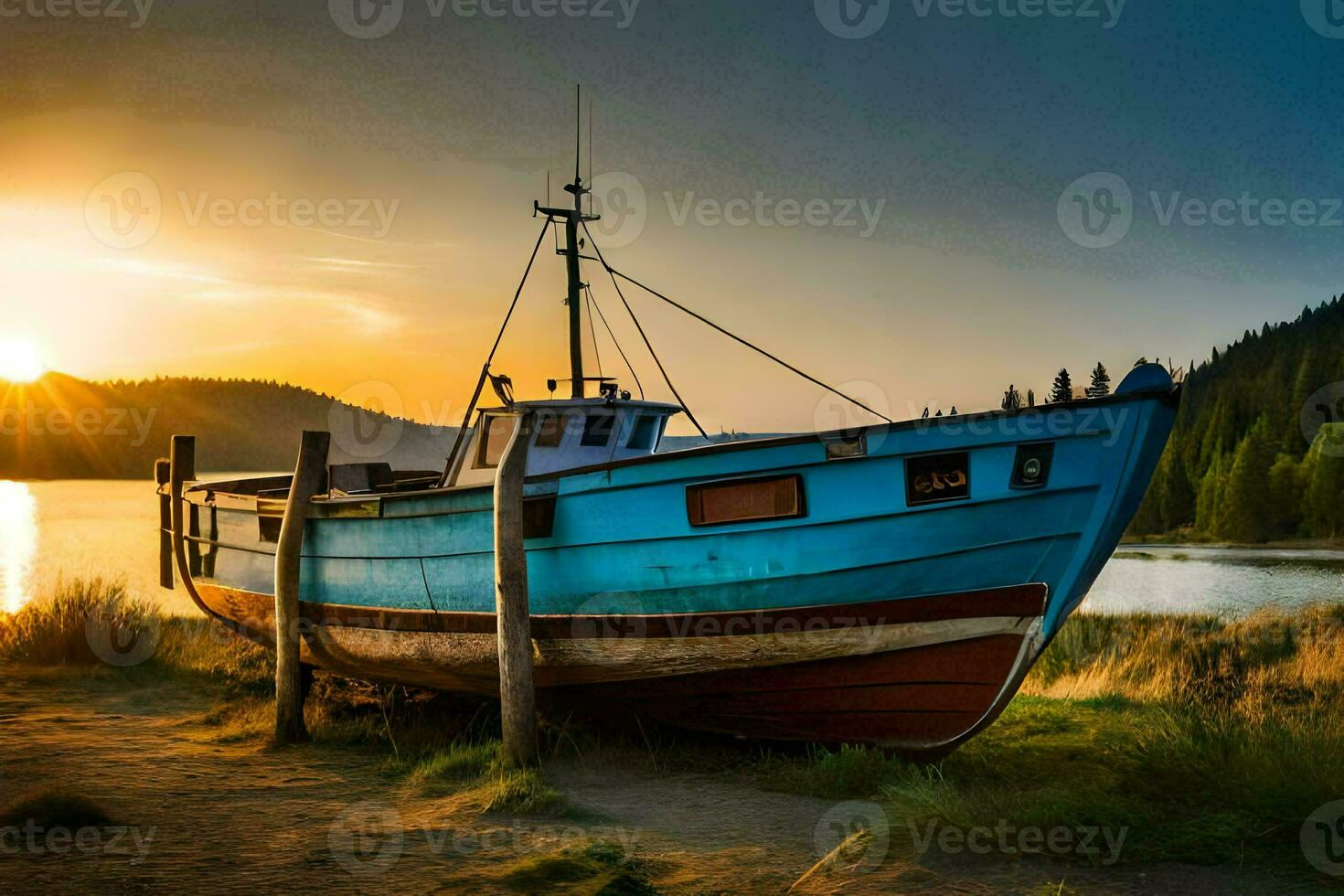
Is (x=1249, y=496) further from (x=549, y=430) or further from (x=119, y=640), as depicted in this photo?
(x=119, y=640)

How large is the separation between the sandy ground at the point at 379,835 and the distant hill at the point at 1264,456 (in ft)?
286

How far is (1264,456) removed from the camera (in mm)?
83312

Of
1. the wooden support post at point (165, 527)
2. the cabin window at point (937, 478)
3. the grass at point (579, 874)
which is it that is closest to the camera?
the grass at point (579, 874)

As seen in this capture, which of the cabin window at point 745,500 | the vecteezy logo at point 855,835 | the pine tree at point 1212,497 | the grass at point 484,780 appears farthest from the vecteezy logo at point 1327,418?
the grass at point 484,780

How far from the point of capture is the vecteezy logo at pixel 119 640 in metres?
13.5

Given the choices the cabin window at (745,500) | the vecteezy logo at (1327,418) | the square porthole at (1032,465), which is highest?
the vecteezy logo at (1327,418)

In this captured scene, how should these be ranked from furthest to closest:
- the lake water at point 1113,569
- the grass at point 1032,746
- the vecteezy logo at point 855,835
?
the lake water at point 1113,569 → the grass at point 1032,746 → the vecteezy logo at point 855,835

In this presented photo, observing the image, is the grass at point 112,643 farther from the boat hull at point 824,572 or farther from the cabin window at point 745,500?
the cabin window at point 745,500

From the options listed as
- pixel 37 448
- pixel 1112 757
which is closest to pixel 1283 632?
pixel 1112 757

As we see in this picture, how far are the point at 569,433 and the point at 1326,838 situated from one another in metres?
7.14

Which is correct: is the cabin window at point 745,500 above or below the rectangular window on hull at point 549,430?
below

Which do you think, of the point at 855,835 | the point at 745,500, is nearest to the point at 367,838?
the point at 855,835

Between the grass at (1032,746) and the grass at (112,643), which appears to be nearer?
the grass at (1032,746)

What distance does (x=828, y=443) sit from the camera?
7.50m
